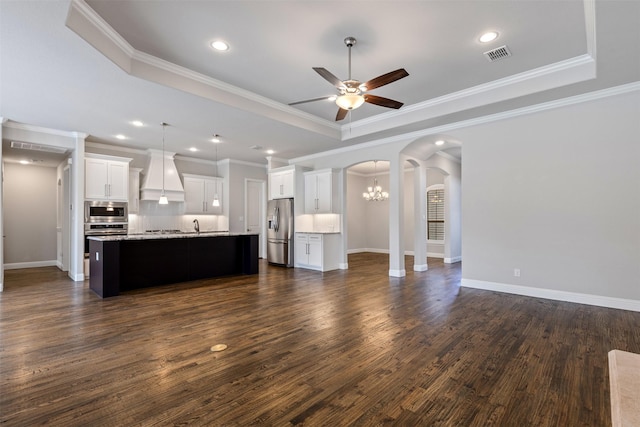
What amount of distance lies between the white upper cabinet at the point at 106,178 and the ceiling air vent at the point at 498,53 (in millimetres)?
7133

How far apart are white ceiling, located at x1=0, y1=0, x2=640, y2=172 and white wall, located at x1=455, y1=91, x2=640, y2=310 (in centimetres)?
49

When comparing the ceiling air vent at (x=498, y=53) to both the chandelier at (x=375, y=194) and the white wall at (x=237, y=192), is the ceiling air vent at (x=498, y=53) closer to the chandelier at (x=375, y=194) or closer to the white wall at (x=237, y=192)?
the chandelier at (x=375, y=194)

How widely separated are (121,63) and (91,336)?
2989mm

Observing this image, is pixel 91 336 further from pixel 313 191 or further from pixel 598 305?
pixel 598 305

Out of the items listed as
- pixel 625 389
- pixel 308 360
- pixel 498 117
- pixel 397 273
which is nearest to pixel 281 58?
pixel 308 360

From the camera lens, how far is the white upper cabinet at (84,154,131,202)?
6.57m

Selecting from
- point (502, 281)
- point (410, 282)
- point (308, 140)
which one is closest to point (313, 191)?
point (308, 140)

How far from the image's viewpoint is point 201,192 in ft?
28.5

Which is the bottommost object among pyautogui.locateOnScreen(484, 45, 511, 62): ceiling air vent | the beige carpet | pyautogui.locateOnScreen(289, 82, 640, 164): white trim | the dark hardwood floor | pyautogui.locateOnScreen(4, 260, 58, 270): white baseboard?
the dark hardwood floor

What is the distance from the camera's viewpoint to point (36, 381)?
2.41 metres

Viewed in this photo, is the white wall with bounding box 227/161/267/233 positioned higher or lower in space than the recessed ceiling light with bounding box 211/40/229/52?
lower

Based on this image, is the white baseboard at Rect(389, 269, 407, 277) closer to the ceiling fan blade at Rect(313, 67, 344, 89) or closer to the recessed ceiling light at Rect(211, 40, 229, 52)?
the ceiling fan blade at Rect(313, 67, 344, 89)

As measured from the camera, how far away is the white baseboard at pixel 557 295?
420 centimetres

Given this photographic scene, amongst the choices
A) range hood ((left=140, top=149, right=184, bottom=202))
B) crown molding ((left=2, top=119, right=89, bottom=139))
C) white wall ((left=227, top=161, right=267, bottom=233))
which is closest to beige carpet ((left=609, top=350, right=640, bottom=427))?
crown molding ((left=2, top=119, right=89, bottom=139))
